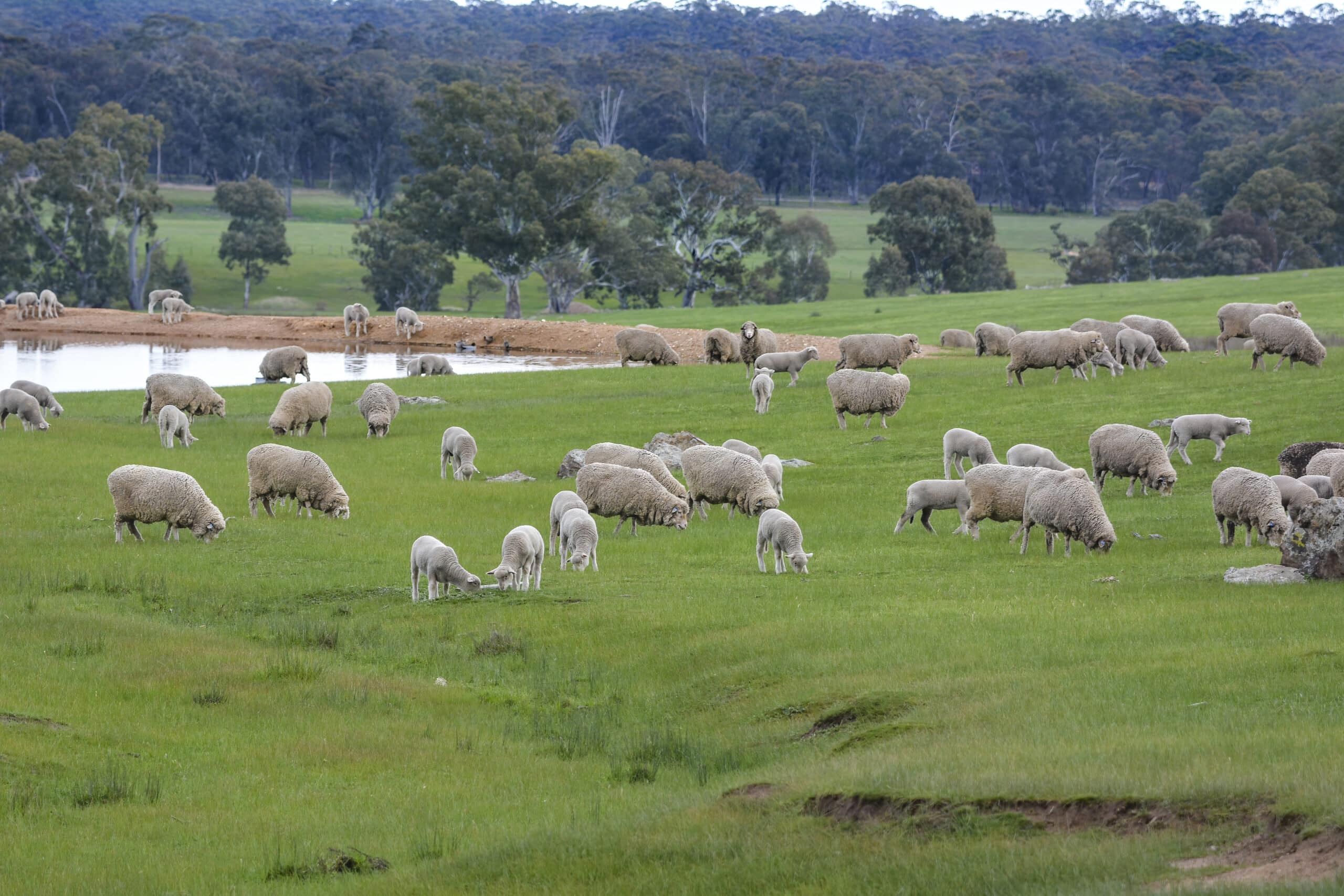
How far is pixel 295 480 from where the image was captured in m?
25.9

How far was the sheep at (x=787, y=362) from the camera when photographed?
139ft

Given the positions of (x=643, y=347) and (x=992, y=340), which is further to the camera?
(x=643, y=347)

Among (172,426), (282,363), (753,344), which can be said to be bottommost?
(172,426)

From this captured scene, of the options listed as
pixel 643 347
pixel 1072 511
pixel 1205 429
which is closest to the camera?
pixel 1072 511

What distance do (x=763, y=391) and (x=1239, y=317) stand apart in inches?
572

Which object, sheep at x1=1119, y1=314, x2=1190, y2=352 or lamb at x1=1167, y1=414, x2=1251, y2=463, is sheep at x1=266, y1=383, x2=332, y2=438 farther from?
sheep at x1=1119, y1=314, x2=1190, y2=352

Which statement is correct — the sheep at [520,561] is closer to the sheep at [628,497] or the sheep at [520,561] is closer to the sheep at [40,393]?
the sheep at [628,497]

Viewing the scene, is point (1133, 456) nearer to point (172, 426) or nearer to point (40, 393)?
point (172, 426)

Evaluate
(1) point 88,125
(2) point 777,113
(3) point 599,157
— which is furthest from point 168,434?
(2) point 777,113

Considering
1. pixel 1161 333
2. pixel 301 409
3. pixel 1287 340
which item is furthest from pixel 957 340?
pixel 301 409

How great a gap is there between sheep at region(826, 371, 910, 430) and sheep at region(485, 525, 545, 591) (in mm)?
15505

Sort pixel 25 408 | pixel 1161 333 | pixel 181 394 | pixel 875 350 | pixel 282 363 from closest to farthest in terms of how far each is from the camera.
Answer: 1. pixel 25 408
2. pixel 181 394
3. pixel 875 350
4. pixel 1161 333
5. pixel 282 363

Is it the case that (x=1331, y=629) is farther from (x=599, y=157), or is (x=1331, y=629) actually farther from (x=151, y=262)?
(x=151, y=262)

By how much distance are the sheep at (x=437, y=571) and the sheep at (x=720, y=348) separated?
3172 centimetres
